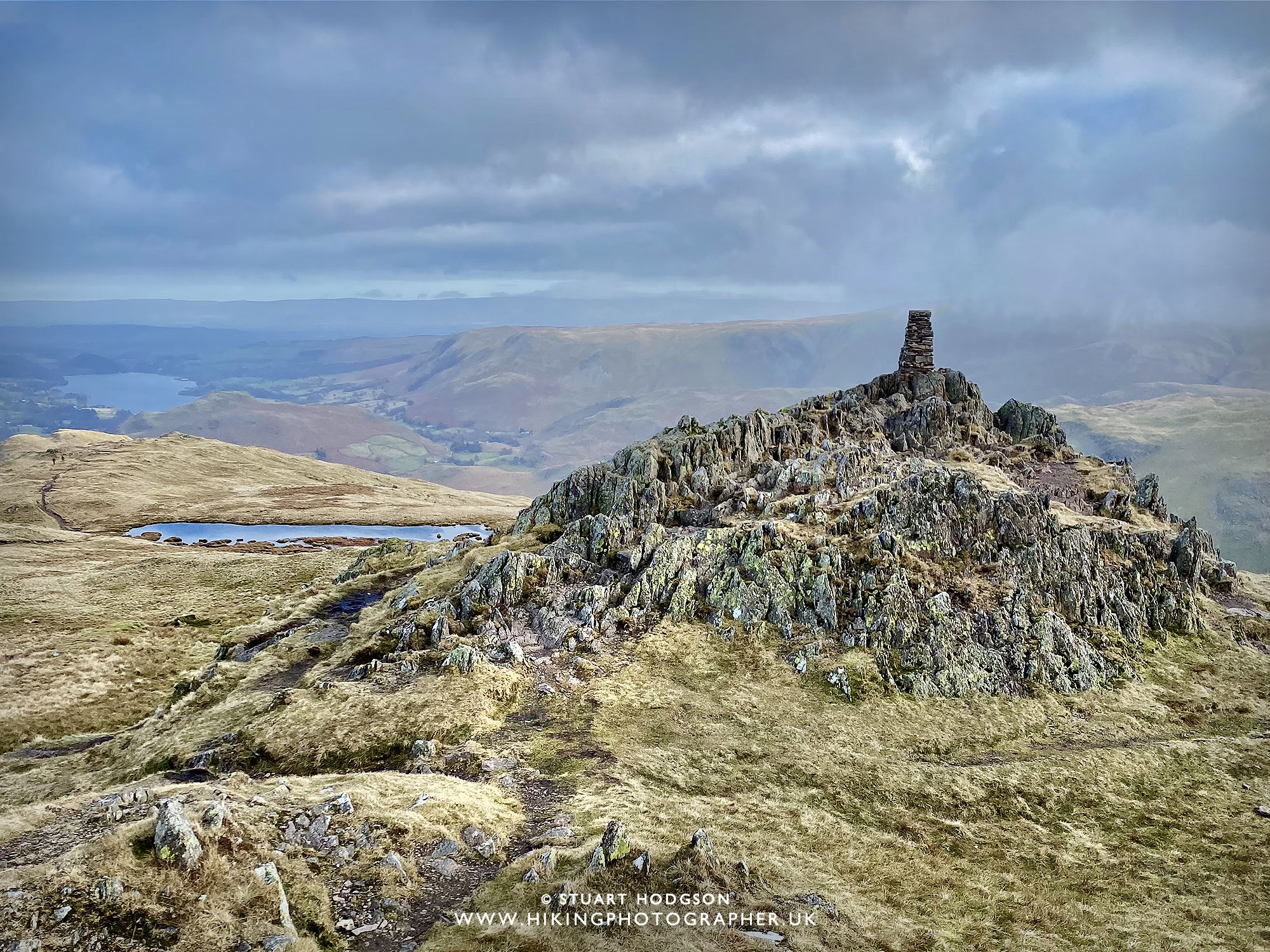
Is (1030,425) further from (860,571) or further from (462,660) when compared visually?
(462,660)

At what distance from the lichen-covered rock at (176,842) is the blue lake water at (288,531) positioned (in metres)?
121

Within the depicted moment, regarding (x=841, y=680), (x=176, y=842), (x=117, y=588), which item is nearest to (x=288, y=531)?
(x=117, y=588)

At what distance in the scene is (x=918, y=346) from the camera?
101562 mm

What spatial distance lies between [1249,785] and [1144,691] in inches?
426

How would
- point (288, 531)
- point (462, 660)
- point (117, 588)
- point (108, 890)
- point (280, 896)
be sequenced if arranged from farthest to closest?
point (288, 531) → point (117, 588) → point (462, 660) → point (280, 896) → point (108, 890)

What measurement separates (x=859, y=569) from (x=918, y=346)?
169ft

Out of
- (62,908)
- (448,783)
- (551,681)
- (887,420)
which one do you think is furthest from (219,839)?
(887,420)

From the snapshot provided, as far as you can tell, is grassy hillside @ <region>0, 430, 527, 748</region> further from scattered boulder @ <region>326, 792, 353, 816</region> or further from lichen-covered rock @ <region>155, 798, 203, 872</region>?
lichen-covered rock @ <region>155, 798, 203, 872</region>

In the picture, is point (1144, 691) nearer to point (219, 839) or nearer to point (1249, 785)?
Result: point (1249, 785)

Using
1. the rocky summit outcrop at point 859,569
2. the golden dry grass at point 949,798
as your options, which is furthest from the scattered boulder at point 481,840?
the rocky summit outcrop at point 859,569

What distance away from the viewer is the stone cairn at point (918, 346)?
3959 inches

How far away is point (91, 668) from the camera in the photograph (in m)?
70.8

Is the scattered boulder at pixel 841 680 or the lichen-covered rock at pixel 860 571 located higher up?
the lichen-covered rock at pixel 860 571

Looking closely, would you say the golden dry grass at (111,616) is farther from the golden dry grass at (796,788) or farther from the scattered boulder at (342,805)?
the scattered boulder at (342,805)
